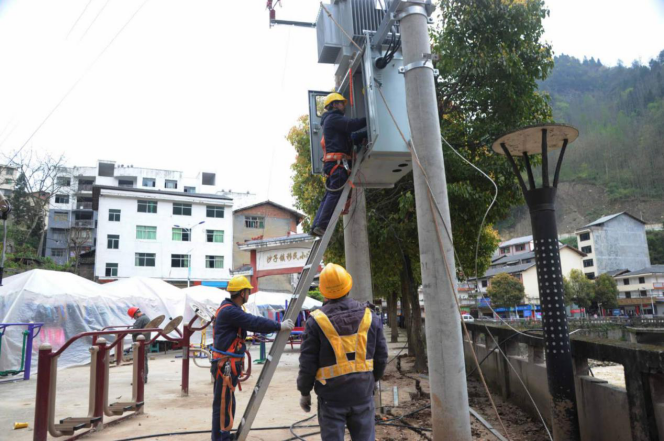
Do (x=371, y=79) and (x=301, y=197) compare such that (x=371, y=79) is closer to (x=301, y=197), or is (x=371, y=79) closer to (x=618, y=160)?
(x=301, y=197)

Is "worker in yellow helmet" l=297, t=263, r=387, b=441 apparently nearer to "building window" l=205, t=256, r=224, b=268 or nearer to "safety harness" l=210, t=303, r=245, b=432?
"safety harness" l=210, t=303, r=245, b=432

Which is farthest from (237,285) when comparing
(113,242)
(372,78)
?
(113,242)

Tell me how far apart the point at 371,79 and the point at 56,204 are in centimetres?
5972

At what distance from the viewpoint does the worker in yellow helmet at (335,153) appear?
5.49m

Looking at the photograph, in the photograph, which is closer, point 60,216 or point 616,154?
point 60,216

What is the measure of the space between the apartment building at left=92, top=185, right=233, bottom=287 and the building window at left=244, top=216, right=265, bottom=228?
492cm

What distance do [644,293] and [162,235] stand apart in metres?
64.2

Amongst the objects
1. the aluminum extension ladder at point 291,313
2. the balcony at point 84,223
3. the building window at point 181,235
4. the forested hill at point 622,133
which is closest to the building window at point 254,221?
the building window at point 181,235

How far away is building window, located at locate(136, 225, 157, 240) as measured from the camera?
40.9m

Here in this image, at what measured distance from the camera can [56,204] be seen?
5506cm

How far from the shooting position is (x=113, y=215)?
132 ft

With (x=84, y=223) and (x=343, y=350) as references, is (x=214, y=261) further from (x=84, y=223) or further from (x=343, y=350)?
(x=343, y=350)

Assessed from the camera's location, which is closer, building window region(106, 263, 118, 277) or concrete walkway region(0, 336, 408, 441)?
concrete walkway region(0, 336, 408, 441)

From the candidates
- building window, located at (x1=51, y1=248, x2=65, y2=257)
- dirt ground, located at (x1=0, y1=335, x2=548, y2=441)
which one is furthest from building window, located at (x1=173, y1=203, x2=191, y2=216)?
dirt ground, located at (x1=0, y1=335, x2=548, y2=441)
